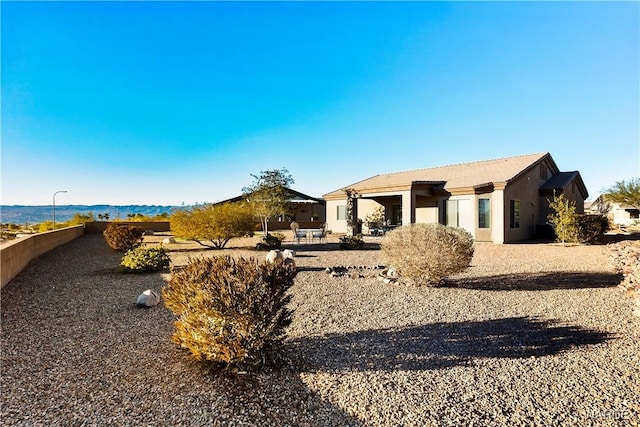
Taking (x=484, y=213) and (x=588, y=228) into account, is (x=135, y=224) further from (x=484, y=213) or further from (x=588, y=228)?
(x=588, y=228)

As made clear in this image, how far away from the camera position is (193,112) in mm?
20984

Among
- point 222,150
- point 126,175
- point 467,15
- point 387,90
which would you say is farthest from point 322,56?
point 126,175

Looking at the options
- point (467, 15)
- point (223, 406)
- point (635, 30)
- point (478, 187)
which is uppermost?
point (467, 15)

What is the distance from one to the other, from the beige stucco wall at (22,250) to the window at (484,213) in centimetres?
2028

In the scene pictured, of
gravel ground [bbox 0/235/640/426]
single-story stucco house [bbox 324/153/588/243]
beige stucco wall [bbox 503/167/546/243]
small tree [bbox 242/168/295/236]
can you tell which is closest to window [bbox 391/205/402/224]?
single-story stucco house [bbox 324/153/588/243]

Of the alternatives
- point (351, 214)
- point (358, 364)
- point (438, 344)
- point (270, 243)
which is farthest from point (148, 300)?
point (351, 214)

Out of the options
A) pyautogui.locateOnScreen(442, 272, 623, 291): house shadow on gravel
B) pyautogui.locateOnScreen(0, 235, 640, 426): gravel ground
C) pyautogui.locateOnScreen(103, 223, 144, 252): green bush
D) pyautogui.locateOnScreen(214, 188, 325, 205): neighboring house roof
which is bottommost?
pyautogui.locateOnScreen(0, 235, 640, 426): gravel ground

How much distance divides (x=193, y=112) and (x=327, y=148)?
1051 centimetres

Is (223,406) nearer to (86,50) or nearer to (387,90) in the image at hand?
(86,50)

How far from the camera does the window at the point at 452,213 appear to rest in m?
21.2

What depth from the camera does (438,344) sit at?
16.8ft

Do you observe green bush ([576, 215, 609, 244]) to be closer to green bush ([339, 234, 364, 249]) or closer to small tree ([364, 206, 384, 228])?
green bush ([339, 234, 364, 249])

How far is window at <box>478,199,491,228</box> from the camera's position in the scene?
20.0 meters

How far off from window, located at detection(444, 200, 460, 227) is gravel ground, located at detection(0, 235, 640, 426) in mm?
13218
